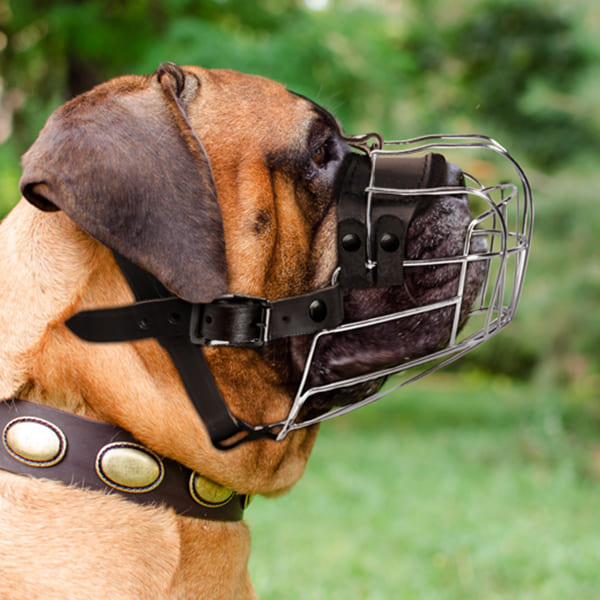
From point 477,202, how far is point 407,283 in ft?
7.83

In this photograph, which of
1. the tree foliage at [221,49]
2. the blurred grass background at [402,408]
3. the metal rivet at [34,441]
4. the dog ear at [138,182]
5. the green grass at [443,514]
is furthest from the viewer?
the tree foliage at [221,49]

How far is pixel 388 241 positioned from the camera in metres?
2.00

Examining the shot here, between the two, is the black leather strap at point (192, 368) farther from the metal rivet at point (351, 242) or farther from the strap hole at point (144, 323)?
the metal rivet at point (351, 242)

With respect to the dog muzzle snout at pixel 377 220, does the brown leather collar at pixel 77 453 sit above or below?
below

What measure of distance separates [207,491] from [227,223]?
2.37 feet

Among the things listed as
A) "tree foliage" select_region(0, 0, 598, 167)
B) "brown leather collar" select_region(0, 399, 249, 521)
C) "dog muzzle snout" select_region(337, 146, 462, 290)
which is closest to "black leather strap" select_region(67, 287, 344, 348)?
"dog muzzle snout" select_region(337, 146, 462, 290)

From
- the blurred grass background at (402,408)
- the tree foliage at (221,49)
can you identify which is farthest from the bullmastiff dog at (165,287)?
the blurred grass background at (402,408)

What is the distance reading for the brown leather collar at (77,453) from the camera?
1733 mm

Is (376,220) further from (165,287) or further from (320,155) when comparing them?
(165,287)

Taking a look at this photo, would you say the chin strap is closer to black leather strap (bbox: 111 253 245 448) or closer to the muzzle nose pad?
black leather strap (bbox: 111 253 245 448)

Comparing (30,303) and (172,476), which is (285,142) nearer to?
(30,303)

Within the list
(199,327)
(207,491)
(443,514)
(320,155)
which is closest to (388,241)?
(320,155)

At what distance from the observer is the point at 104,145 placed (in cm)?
164

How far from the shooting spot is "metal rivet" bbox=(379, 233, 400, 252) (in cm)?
200
